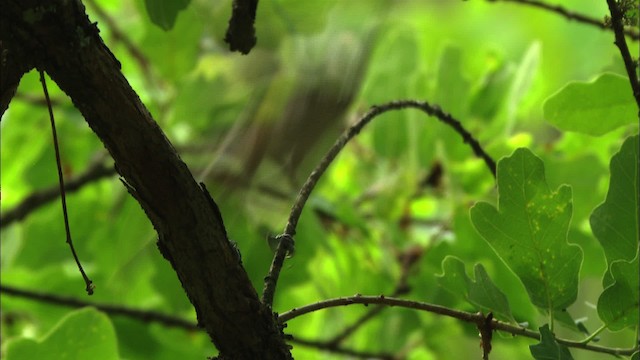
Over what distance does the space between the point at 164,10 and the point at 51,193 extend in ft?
1.59

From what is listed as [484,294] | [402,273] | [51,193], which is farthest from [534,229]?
[51,193]

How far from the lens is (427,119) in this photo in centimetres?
81

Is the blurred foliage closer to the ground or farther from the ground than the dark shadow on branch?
farther from the ground

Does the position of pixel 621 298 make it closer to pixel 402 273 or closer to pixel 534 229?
pixel 534 229

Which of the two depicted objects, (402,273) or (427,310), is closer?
(427,310)

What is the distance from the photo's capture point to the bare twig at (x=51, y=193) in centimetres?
87

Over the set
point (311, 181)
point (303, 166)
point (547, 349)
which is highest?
point (303, 166)

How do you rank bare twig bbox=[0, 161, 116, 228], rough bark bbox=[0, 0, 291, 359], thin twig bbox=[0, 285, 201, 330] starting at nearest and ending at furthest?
rough bark bbox=[0, 0, 291, 359] < thin twig bbox=[0, 285, 201, 330] < bare twig bbox=[0, 161, 116, 228]

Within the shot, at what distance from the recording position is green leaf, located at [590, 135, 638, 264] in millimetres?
428

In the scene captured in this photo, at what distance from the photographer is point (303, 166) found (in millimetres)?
825

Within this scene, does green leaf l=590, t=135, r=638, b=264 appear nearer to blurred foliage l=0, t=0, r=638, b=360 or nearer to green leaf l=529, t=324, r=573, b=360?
green leaf l=529, t=324, r=573, b=360

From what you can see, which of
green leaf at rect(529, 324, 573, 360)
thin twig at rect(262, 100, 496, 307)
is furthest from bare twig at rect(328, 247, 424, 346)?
green leaf at rect(529, 324, 573, 360)

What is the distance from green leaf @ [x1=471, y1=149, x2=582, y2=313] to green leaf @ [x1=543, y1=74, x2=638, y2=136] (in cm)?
7

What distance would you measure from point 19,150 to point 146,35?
201 mm
